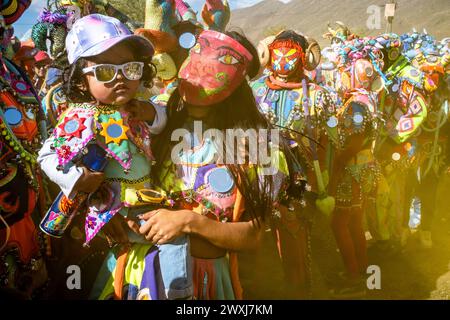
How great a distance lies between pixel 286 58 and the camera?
3031mm

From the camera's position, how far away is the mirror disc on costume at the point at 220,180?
1753 millimetres

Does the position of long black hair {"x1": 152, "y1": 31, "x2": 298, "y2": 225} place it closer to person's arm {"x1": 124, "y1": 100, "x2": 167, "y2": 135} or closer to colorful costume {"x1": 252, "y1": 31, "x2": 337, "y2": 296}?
person's arm {"x1": 124, "y1": 100, "x2": 167, "y2": 135}

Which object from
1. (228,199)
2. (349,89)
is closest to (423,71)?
(349,89)

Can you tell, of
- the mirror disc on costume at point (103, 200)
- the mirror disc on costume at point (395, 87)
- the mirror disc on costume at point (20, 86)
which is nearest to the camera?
the mirror disc on costume at point (103, 200)

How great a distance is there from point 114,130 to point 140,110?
174mm

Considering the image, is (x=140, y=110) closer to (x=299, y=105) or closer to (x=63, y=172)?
(x=63, y=172)

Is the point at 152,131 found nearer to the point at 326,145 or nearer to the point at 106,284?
the point at 106,284

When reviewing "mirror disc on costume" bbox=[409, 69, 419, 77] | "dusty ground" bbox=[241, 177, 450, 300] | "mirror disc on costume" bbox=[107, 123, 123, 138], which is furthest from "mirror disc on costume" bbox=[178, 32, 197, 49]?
"mirror disc on costume" bbox=[409, 69, 419, 77]

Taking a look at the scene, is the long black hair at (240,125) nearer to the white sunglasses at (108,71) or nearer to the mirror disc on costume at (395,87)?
the white sunglasses at (108,71)

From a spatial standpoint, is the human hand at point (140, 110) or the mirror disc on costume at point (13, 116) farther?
the mirror disc on costume at point (13, 116)

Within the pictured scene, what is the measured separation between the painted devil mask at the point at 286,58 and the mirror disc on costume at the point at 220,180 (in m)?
1.52

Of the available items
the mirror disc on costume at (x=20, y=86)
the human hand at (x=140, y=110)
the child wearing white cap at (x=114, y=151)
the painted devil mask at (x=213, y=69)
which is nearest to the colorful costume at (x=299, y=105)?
the painted devil mask at (x=213, y=69)
